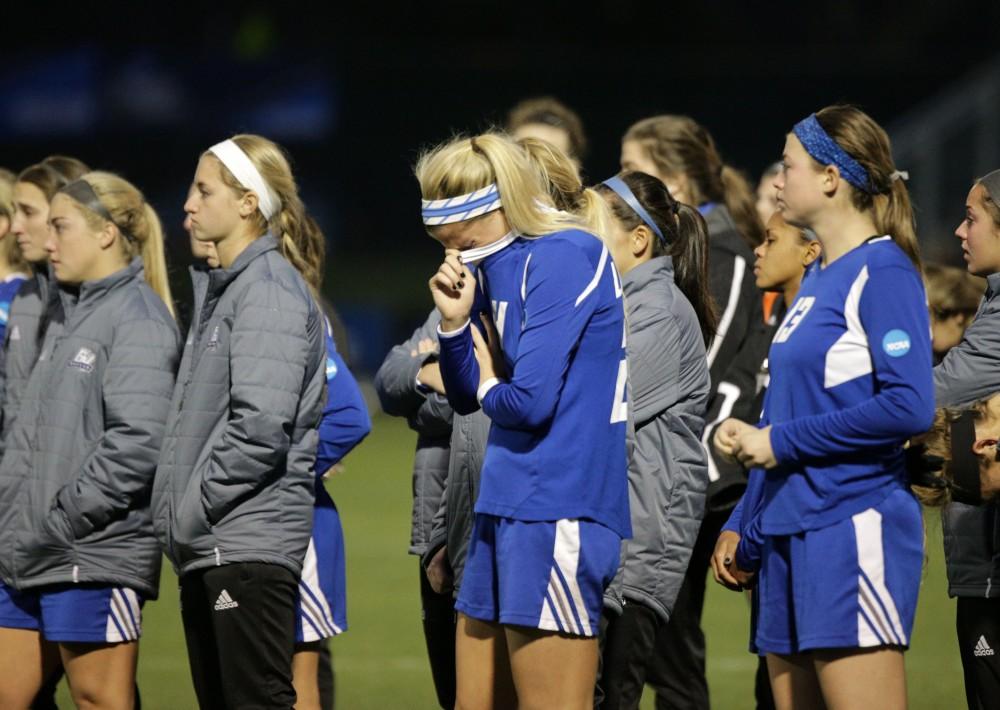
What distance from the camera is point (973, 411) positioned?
12.6 feet

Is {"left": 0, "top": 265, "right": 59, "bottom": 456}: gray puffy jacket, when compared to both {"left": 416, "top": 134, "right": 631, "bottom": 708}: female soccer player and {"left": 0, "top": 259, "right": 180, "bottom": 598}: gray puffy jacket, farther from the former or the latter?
{"left": 416, "top": 134, "right": 631, "bottom": 708}: female soccer player

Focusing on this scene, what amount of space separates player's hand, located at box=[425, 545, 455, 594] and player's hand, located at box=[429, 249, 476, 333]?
1122 mm

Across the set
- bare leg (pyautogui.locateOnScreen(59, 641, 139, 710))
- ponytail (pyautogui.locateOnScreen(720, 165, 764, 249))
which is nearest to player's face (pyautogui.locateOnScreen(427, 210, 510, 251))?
bare leg (pyautogui.locateOnScreen(59, 641, 139, 710))

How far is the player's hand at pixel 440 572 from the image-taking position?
14.3 feet

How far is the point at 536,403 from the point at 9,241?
120 inches

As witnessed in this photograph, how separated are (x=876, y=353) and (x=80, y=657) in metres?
2.47

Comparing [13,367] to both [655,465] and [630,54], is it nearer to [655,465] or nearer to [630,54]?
[655,465]

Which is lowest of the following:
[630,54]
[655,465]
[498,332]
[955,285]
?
[655,465]

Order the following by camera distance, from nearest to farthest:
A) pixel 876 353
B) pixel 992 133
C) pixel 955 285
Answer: pixel 876 353
pixel 955 285
pixel 992 133

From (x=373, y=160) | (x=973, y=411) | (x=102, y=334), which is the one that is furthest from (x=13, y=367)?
(x=373, y=160)

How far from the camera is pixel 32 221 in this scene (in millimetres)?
5293

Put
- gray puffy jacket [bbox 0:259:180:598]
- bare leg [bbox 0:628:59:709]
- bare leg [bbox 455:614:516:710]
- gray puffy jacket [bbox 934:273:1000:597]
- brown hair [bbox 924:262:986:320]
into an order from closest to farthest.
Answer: bare leg [bbox 455:614:516:710]
gray puffy jacket [bbox 934:273:1000:597]
gray puffy jacket [bbox 0:259:180:598]
bare leg [bbox 0:628:59:709]
brown hair [bbox 924:262:986:320]

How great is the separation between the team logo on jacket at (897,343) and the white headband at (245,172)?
1.87 metres

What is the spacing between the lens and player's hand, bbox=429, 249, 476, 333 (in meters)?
3.41
